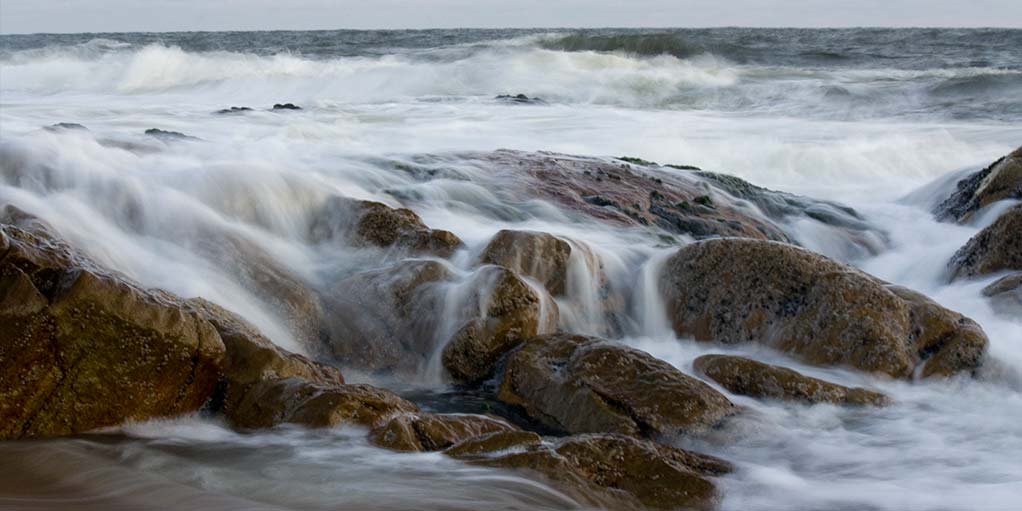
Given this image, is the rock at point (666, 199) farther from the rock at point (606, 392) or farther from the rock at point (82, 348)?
the rock at point (82, 348)

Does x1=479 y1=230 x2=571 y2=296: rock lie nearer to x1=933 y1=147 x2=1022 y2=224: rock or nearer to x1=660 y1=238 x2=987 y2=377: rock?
x1=660 y1=238 x2=987 y2=377: rock

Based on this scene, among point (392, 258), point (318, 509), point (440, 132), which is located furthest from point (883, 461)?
point (440, 132)

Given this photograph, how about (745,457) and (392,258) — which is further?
(392,258)

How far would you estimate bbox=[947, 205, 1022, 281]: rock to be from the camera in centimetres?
642

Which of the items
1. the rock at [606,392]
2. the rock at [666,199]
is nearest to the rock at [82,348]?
the rock at [606,392]

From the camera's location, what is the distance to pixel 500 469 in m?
3.36

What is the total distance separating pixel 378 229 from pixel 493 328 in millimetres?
1244

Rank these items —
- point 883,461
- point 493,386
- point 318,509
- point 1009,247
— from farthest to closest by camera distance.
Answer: point 1009,247, point 493,386, point 883,461, point 318,509

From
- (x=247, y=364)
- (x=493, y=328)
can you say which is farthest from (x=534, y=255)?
(x=247, y=364)

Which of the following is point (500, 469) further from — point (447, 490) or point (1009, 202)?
point (1009, 202)

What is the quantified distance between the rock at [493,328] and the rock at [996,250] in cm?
318

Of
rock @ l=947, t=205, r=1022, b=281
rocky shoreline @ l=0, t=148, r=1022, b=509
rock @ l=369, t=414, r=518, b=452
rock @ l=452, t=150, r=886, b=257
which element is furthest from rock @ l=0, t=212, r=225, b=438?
rock @ l=947, t=205, r=1022, b=281

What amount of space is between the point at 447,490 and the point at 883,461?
5.93 ft

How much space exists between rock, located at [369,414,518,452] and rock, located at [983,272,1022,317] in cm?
343
